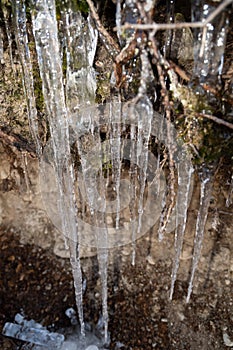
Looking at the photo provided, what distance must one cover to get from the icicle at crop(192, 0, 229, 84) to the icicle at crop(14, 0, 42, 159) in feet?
2.28

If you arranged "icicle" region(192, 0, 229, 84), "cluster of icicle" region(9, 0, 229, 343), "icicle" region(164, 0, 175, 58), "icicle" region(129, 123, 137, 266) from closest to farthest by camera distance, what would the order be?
"icicle" region(192, 0, 229, 84), "cluster of icicle" region(9, 0, 229, 343), "icicle" region(164, 0, 175, 58), "icicle" region(129, 123, 137, 266)

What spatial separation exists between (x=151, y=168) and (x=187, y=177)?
1.13 feet

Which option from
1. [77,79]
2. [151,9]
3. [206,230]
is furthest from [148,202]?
[151,9]

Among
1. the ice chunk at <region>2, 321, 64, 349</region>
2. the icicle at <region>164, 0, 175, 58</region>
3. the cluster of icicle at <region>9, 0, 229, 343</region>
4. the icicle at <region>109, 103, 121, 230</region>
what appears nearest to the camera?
the cluster of icicle at <region>9, 0, 229, 343</region>

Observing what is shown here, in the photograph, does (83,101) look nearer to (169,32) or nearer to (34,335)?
(169,32)

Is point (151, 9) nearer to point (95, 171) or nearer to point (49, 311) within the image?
point (95, 171)

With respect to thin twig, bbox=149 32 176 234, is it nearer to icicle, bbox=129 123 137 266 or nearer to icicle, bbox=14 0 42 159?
icicle, bbox=129 123 137 266

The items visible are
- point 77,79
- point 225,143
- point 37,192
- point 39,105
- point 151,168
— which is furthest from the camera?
point 37,192

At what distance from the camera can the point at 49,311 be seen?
2.21m

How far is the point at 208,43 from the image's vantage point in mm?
1133

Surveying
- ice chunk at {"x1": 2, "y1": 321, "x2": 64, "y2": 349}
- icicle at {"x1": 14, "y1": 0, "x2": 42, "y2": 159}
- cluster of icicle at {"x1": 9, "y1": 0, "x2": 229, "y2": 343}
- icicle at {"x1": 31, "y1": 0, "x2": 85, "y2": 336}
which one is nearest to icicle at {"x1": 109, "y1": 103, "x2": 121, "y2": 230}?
cluster of icicle at {"x1": 9, "y1": 0, "x2": 229, "y2": 343}

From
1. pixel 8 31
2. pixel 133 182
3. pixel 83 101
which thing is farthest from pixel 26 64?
pixel 133 182

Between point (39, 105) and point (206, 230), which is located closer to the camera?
point (39, 105)

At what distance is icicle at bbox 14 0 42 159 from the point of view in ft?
4.47
